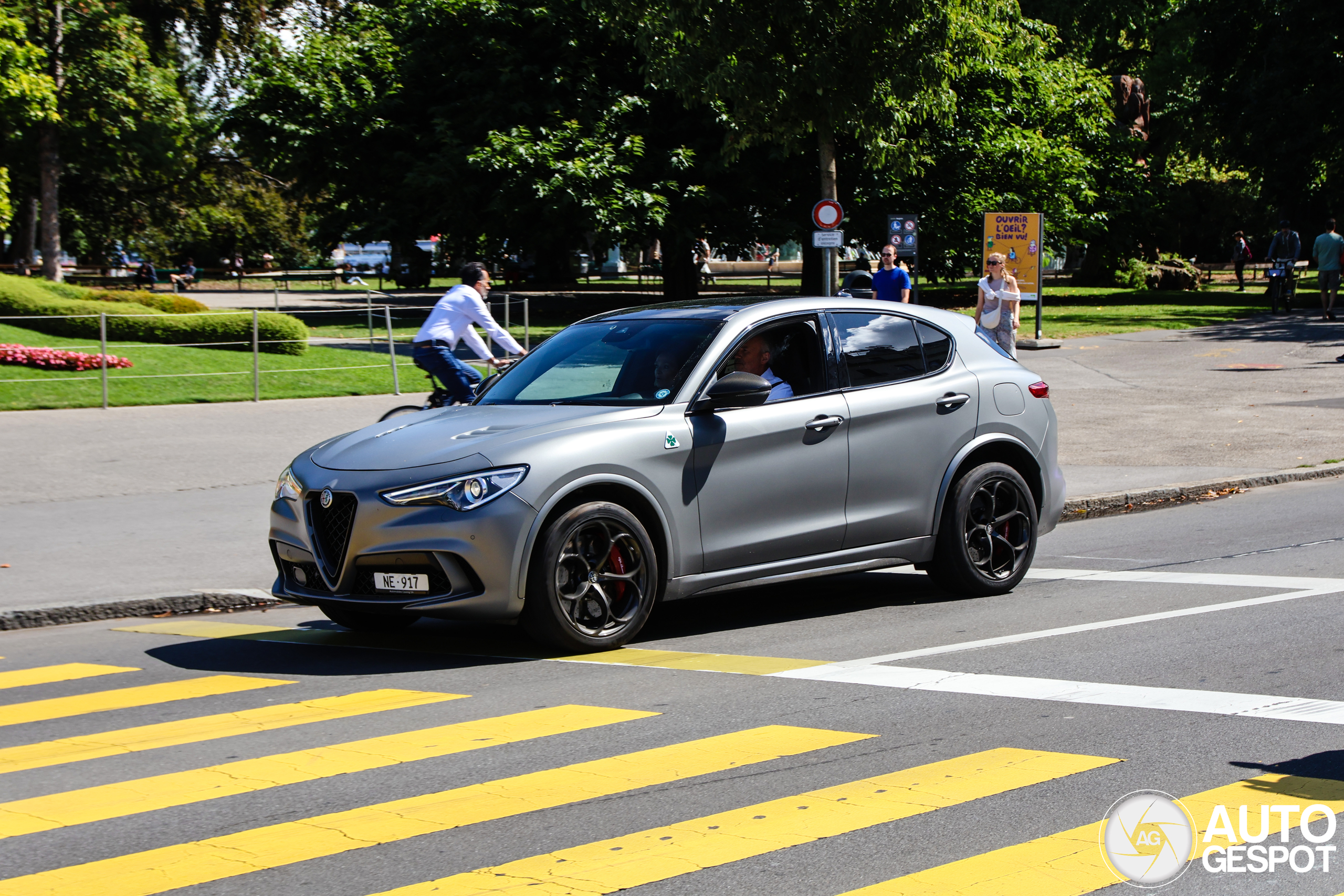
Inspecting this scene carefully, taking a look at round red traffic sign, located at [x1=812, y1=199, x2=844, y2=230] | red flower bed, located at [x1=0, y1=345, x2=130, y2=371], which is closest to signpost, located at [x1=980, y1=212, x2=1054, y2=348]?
round red traffic sign, located at [x1=812, y1=199, x2=844, y2=230]

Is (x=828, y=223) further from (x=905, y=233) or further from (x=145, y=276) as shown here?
(x=145, y=276)

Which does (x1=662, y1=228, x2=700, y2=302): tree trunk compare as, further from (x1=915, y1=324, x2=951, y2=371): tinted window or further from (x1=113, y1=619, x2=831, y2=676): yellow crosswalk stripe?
(x1=113, y1=619, x2=831, y2=676): yellow crosswalk stripe

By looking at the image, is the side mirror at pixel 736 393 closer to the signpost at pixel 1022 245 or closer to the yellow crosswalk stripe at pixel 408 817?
the yellow crosswalk stripe at pixel 408 817

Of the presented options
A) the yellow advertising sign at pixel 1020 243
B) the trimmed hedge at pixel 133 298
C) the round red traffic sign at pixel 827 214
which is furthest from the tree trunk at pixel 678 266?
the round red traffic sign at pixel 827 214

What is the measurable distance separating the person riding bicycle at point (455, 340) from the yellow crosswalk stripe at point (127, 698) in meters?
5.84

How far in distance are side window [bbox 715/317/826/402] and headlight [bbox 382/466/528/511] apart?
5.20 feet

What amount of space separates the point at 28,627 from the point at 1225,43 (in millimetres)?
Answer: 43278

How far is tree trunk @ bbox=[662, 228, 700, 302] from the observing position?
110 ft

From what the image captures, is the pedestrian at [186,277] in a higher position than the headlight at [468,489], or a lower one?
higher

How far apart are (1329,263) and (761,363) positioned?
27.0 metres

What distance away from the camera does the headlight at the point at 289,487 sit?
7.34 m

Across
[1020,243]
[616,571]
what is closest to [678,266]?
[1020,243]

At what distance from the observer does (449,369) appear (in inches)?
494

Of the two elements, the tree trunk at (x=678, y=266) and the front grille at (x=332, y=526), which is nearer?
the front grille at (x=332, y=526)
